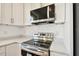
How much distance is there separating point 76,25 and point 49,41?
0.28 m

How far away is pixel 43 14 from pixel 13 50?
419mm

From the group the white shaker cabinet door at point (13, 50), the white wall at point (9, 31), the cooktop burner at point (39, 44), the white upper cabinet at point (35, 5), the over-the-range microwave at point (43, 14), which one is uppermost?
the white upper cabinet at point (35, 5)

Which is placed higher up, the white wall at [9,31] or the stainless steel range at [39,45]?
the white wall at [9,31]

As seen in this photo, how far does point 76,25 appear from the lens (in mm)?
992

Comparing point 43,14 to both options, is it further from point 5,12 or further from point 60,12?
point 5,12

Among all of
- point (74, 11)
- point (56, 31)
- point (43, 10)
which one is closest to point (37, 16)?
point (43, 10)

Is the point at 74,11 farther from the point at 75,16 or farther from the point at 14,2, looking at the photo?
the point at 14,2

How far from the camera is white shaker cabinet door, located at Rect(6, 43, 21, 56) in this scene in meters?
0.98

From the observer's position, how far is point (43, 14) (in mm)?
1016

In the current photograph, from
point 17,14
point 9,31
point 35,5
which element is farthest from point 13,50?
point 35,5

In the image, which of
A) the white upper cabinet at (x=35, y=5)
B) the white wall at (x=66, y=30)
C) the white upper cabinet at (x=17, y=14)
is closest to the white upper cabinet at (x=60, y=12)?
the white wall at (x=66, y=30)

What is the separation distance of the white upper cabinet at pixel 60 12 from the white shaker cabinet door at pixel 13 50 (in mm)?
419

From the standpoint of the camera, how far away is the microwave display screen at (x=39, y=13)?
1.00 meters

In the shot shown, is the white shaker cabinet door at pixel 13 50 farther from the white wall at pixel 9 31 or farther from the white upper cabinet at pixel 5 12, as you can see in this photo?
the white upper cabinet at pixel 5 12
